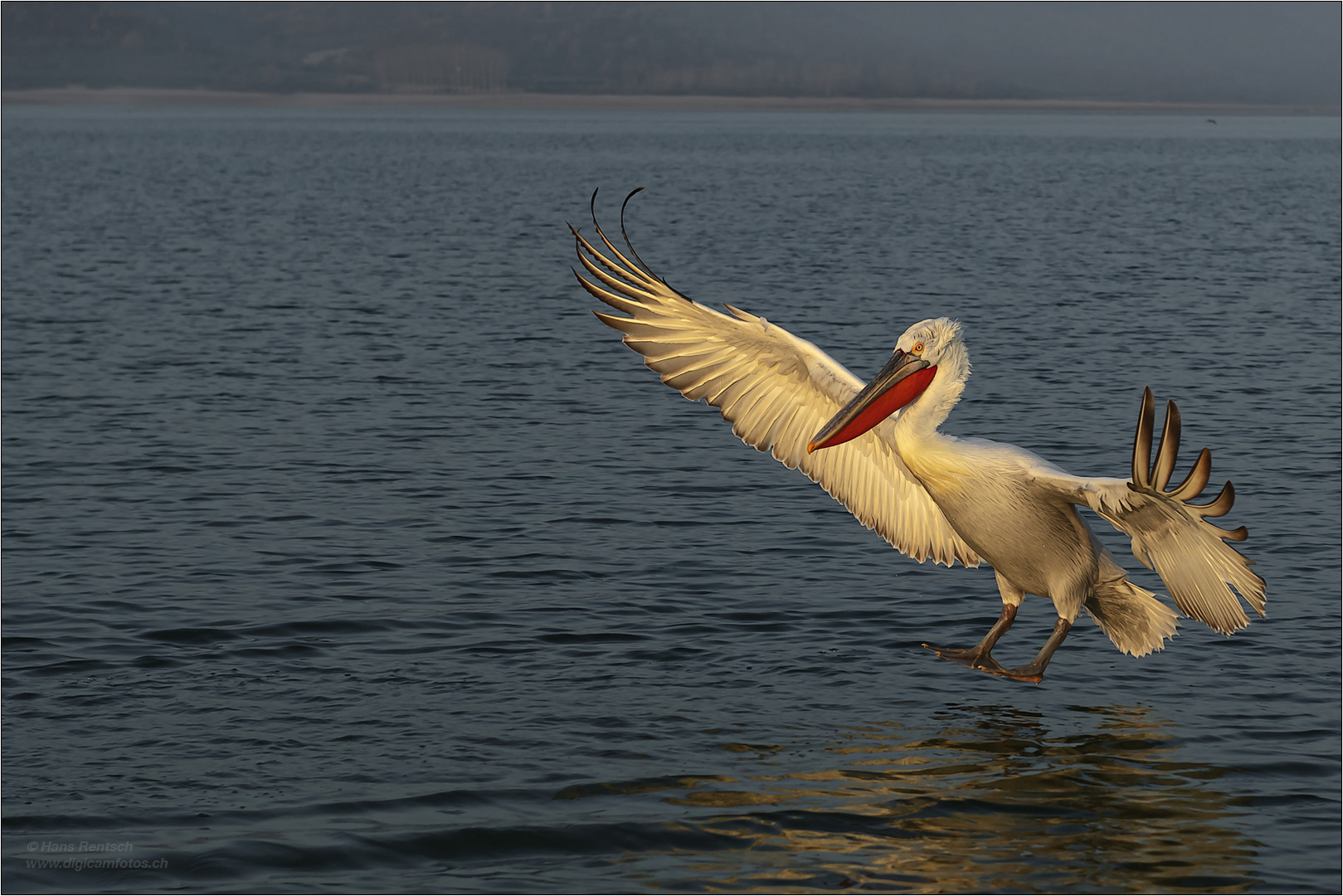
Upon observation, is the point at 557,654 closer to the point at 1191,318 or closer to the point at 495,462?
the point at 495,462

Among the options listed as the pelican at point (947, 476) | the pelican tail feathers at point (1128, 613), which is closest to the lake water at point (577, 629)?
the pelican tail feathers at point (1128, 613)

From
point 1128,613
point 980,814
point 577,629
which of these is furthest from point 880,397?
point 577,629

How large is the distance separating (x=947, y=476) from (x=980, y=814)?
199 centimetres

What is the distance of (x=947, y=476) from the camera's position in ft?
30.1

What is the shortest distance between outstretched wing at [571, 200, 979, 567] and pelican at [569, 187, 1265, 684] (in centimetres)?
1

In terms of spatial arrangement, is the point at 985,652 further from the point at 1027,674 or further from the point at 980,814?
the point at 980,814

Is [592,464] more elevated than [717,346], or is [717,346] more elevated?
[717,346]

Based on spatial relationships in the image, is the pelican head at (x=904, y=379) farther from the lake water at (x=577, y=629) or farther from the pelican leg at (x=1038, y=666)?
the lake water at (x=577, y=629)

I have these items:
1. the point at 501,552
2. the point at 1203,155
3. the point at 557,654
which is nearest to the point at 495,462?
the point at 501,552

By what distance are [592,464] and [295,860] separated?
8293 mm

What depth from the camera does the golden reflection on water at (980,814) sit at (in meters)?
7.50

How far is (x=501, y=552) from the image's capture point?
41.1 feet

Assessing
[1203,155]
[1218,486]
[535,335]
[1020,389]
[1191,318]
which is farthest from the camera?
[1203,155]

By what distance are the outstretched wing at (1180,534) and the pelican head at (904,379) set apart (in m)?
0.90
